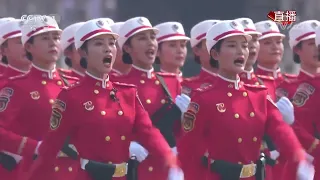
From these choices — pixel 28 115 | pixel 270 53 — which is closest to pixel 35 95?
pixel 28 115

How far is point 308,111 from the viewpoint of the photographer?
1009 cm

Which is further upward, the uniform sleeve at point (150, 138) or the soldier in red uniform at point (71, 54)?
the uniform sleeve at point (150, 138)

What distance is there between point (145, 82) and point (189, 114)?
6.70ft

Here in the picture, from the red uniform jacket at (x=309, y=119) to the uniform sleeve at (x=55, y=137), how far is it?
2.59 metres

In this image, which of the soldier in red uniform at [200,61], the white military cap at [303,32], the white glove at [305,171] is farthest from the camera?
the soldier in red uniform at [200,61]

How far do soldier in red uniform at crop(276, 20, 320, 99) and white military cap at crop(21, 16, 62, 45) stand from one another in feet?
8.27

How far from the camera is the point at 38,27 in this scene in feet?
32.9

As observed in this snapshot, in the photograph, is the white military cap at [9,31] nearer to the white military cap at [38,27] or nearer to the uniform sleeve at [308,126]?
the white military cap at [38,27]

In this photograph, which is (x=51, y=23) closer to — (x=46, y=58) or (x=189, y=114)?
(x=46, y=58)

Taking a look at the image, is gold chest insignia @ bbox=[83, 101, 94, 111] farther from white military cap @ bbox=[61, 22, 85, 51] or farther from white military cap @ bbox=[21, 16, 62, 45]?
white military cap @ bbox=[61, 22, 85, 51]

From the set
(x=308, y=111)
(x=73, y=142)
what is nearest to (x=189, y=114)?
(x=73, y=142)

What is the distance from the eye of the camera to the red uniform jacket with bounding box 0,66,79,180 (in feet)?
31.6

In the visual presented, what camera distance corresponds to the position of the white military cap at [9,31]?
11.0m

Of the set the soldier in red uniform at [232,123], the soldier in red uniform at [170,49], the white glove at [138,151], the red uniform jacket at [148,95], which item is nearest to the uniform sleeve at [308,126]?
the soldier in red uniform at [232,123]
